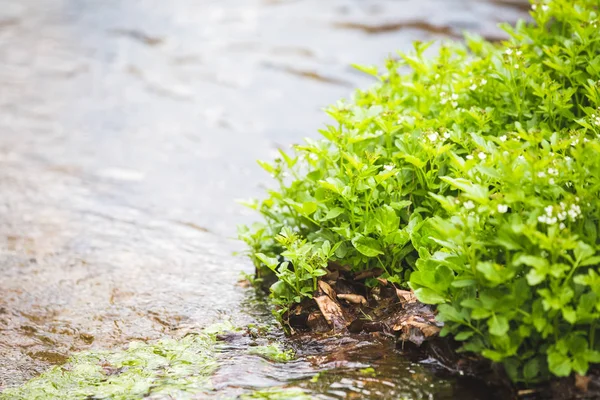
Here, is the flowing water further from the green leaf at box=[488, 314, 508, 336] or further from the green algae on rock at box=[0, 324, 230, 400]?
the green leaf at box=[488, 314, 508, 336]

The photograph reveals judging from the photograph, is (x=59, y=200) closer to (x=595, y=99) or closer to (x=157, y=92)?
(x=157, y=92)

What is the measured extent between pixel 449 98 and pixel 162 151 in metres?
3.48

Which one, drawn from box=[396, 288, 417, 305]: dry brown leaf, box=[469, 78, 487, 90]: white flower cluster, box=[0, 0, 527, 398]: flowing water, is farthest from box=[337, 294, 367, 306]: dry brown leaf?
box=[469, 78, 487, 90]: white flower cluster

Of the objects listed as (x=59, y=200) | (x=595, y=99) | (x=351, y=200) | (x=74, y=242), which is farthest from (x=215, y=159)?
(x=595, y=99)

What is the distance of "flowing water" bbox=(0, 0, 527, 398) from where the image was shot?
10.7 feet

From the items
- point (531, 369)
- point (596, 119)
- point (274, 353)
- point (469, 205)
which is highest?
point (596, 119)

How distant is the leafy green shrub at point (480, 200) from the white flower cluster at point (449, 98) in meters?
0.01

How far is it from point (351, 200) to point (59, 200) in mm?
3059

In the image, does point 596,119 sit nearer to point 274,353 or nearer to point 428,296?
point 428,296

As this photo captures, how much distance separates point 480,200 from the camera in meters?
2.52

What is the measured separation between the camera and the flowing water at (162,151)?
327 cm

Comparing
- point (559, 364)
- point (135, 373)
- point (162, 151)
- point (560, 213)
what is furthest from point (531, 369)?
point (162, 151)

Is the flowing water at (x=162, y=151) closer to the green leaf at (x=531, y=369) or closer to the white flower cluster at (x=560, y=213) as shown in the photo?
the green leaf at (x=531, y=369)

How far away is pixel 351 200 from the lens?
3.19 metres
